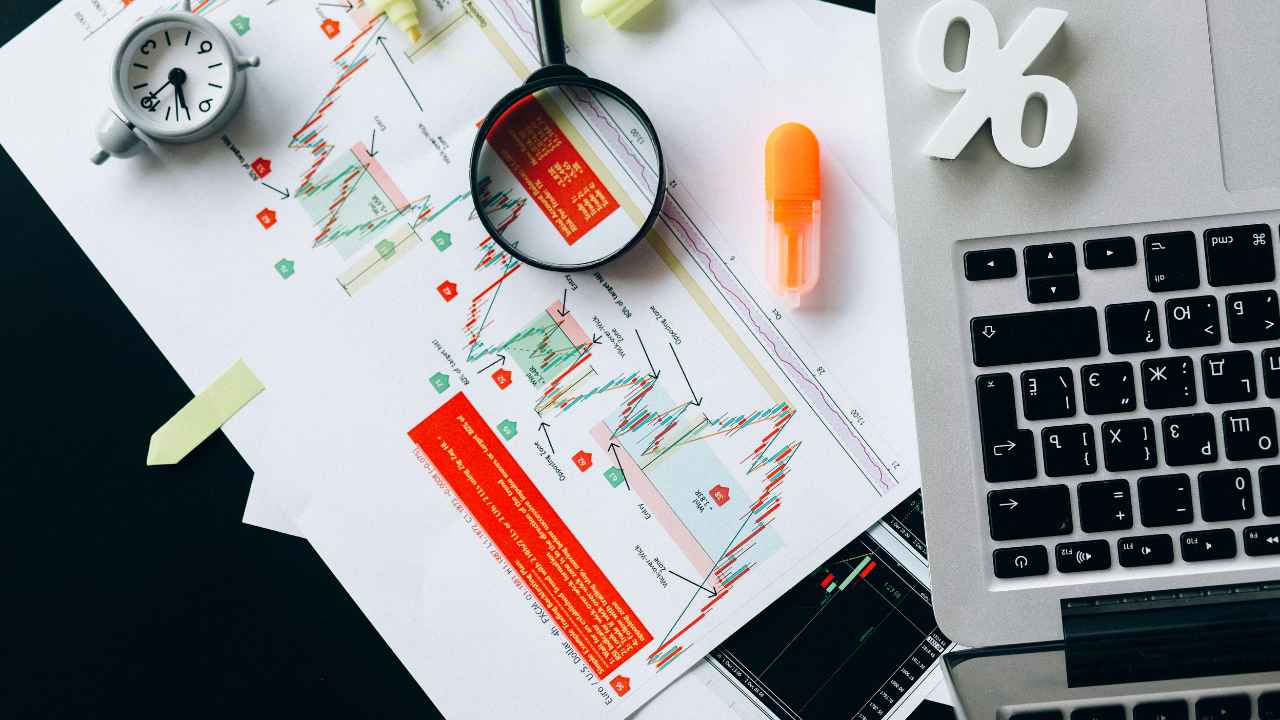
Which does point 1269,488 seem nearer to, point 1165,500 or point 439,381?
point 1165,500

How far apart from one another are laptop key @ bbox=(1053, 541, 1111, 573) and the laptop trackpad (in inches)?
9.4

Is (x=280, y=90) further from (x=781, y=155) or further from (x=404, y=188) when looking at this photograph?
(x=781, y=155)

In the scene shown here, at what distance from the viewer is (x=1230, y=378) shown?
→ 559 mm

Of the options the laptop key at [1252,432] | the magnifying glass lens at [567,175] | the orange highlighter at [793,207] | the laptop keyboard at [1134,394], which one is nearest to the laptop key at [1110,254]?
the laptop keyboard at [1134,394]

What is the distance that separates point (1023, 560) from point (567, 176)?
1.48ft

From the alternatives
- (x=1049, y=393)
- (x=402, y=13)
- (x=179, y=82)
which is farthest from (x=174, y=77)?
(x=1049, y=393)

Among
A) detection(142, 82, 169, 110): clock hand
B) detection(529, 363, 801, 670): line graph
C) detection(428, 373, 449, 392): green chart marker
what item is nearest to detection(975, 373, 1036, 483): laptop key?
detection(529, 363, 801, 670): line graph

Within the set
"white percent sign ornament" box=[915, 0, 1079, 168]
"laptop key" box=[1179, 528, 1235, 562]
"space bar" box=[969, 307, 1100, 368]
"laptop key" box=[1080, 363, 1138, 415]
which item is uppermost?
"white percent sign ornament" box=[915, 0, 1079, 168]

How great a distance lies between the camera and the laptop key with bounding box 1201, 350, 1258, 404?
1.83 ft

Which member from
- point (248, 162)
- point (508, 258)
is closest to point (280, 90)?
Answer: point (248, 162)

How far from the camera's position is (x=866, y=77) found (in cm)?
75

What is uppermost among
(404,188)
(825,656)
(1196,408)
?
(404,188)

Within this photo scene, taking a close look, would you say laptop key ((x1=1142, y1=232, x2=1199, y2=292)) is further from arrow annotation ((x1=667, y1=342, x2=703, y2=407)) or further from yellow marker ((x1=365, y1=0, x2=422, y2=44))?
yellow marker ((x1=365, y1=0, x2=422, y2=44))

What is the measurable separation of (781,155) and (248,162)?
1.48ft
